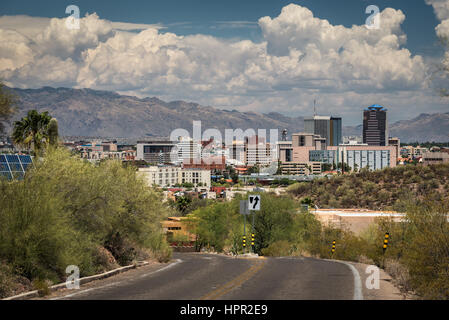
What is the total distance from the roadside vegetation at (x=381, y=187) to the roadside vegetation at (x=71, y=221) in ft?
179

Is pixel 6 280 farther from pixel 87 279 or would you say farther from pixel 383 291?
pixel 383 291

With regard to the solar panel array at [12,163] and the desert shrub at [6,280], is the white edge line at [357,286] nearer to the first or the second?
the desert shrub at [6,280]

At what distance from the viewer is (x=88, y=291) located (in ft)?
48.8

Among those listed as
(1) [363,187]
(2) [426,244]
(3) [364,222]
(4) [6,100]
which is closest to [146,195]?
(4) [6,100]

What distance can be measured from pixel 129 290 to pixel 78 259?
308cm

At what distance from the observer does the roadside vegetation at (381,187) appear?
262 feet

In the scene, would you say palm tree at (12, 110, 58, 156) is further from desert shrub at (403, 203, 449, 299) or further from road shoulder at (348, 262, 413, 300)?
desert shrub at (403, 203, 449, 299)

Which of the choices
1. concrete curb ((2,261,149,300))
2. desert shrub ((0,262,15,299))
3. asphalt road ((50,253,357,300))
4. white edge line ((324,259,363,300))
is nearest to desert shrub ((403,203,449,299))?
white edge line ((324,259,363,300))

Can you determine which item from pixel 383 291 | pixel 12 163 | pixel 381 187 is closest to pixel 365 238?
pixel 12 163

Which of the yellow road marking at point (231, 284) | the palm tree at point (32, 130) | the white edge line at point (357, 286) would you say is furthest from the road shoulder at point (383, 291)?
the palm tree at point (32, 130)

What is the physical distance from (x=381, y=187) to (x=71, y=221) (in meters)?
72.7

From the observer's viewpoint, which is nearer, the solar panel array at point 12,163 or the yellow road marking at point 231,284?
the yellow road marking at point 231,284

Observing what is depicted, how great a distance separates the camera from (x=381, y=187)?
86.4 meters

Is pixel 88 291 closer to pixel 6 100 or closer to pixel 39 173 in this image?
pixel 39 173
